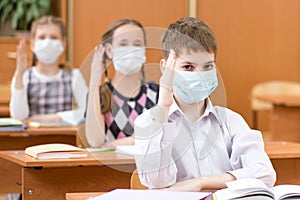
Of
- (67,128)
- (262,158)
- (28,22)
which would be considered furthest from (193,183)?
(28,22)

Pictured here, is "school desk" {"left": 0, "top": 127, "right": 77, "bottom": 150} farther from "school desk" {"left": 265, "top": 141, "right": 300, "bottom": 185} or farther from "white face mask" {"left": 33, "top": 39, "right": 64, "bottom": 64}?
"school desk" {"left": 265, "top": 141, "right": 300, "bottom": 185}

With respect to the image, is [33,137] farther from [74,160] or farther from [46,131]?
[74,160]

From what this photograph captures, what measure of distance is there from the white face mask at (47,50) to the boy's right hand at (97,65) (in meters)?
1.40

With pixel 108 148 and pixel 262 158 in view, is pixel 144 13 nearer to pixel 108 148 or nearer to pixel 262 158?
pixel 108 148

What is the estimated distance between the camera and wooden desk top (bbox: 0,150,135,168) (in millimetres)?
2652

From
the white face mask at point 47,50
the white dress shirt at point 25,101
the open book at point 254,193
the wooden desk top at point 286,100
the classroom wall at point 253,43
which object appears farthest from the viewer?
the classroom wall at point 253,43

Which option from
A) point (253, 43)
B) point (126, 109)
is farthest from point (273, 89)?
point (126, 109)

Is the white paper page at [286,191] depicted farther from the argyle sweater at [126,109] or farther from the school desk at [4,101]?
the school desk at [4,101]

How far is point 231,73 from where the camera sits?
23.9 ft

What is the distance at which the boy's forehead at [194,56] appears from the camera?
2.26 m

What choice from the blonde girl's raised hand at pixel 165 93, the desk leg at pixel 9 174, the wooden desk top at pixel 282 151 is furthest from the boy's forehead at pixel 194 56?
the desk leg at pixel 9 174

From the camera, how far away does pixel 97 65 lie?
10.4 ft

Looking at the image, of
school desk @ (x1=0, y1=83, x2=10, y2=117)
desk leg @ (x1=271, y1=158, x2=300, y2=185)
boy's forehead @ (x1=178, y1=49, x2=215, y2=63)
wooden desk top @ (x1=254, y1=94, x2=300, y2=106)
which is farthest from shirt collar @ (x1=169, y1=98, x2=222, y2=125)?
wooden desk top @ (x1=254, y1=94, x2=300, y2=106)

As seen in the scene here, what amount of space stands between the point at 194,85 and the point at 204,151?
22 centimetres
